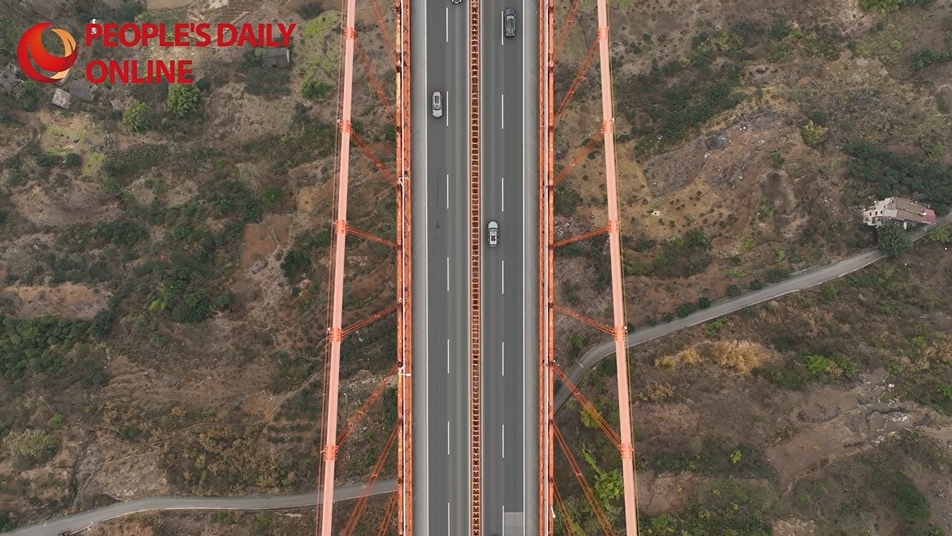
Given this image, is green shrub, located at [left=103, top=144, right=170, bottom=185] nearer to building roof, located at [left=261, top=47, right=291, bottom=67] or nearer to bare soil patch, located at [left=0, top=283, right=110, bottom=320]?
bare soil patch, located at [left=0, top=283, right=110, bottom=320]

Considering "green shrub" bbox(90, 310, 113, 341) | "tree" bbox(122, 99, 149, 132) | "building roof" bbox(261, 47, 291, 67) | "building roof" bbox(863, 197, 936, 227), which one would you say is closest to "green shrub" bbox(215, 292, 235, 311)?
"green shrub" bbox(90, 310, 113, 341)

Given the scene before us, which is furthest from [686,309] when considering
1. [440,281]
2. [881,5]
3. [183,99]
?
[183,99]

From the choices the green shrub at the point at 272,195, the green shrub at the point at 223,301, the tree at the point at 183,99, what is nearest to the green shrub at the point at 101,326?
the green shrub at the point at 223,301

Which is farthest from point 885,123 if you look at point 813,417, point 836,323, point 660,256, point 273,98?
point 273,98

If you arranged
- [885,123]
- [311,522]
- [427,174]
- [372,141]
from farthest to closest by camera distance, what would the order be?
[372,141]
[885,123]
[311,522]
[427,174]

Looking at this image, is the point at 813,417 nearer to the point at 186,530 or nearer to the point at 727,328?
the point at 727,328

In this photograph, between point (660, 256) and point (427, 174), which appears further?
point (660, 256)

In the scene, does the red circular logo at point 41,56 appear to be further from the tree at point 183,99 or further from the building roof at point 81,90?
the tree at point 183,99
